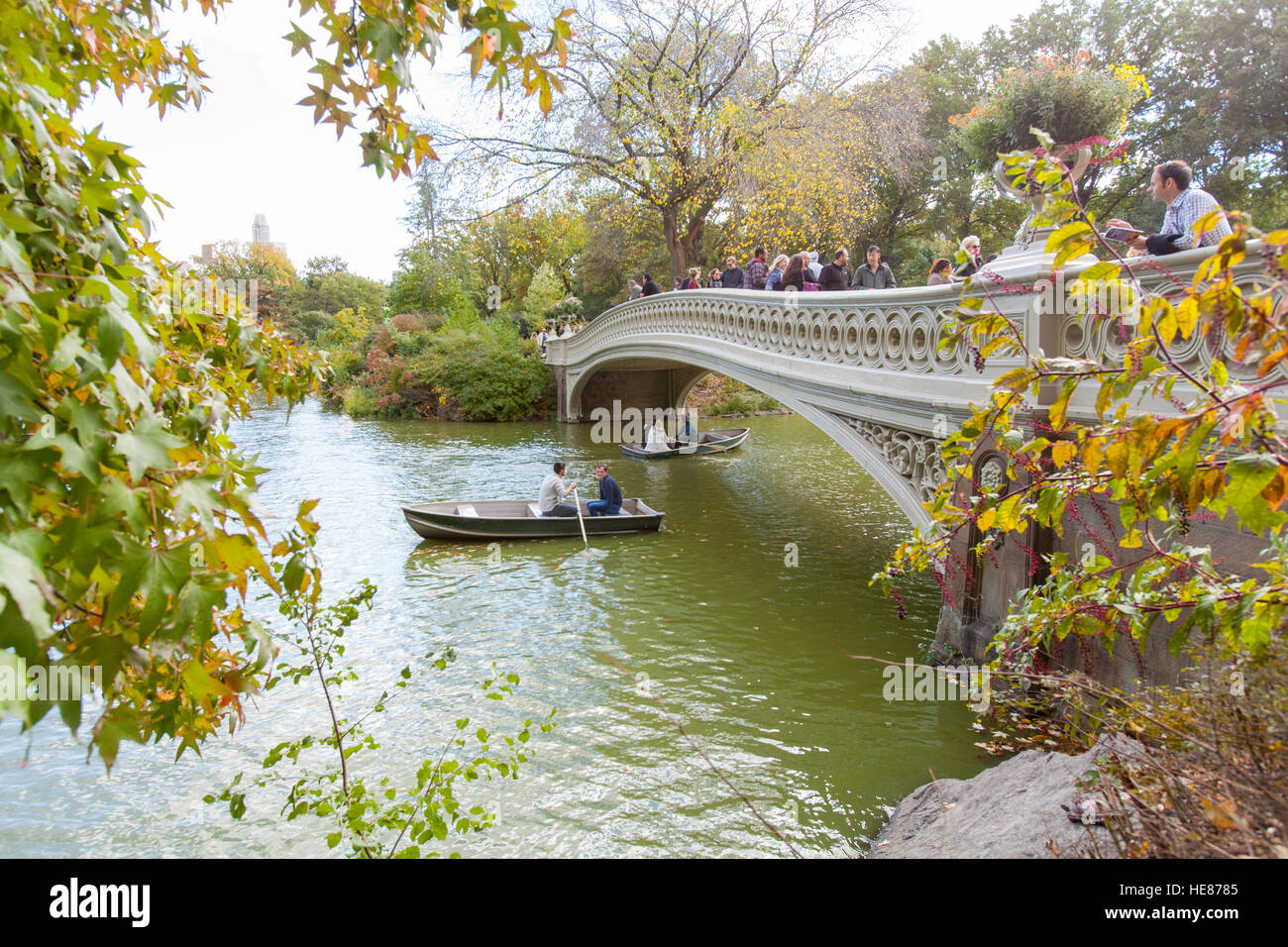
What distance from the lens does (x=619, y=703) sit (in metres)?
6.47

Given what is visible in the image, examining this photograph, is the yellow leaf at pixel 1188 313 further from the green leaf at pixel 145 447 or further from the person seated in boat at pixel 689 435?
the person seated in boat at pixel 689 435

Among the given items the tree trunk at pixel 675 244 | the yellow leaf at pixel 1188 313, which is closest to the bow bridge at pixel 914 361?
the yellow leaf at pixel 1188 313

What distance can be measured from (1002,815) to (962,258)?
5.29 meters

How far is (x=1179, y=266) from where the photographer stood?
4.33 m

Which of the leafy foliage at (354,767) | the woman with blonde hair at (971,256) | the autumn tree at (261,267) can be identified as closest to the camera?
the leafy foliage at (354,767)

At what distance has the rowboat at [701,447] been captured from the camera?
1927 cm

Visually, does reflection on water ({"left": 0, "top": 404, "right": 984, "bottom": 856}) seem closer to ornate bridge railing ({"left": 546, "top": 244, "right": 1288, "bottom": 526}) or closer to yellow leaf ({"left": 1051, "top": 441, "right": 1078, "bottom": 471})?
ornate bridge railing ({"left": 546, "top": 244, "right": 1288, "bottom": 526})

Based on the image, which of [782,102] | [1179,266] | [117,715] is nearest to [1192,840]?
[117,715]

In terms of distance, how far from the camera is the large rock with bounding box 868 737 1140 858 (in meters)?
3.15

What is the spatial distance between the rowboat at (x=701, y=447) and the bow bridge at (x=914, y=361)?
17.8 ft

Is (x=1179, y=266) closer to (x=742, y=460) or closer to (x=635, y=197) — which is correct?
(x=742, y=460)

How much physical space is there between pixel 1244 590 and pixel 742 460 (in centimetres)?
1706

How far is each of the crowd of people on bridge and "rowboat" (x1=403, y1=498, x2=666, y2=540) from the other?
4203 mm
